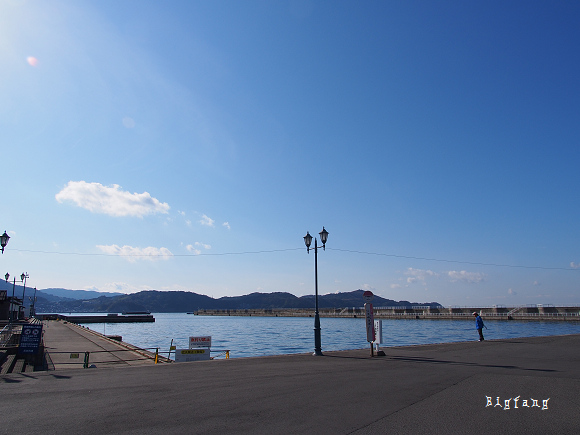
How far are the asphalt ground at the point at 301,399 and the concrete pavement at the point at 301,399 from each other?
2 cm

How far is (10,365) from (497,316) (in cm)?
10966

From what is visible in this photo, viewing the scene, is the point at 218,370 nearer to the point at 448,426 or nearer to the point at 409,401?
the point at 409,401

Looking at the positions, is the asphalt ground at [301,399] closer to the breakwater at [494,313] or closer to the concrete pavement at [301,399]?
the concrete pavement at [301,399]

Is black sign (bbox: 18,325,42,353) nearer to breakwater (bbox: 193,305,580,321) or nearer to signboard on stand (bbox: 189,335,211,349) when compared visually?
signboard on stand (bbox: 189,335,211,349)

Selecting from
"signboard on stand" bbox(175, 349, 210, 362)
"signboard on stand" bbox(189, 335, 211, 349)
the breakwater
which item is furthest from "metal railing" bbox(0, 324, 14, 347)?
the breakwater

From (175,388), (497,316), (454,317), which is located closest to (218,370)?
(175,388)

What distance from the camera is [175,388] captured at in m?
11.0

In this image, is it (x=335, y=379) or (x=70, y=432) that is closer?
(x=70, y=432)

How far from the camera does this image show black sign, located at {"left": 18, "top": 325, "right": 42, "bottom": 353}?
1786 centimetres

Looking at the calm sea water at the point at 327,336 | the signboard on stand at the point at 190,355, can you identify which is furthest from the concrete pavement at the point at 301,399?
the calm sea water at the point at 327,336

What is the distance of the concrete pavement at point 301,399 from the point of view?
7.26m

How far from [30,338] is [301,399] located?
51.0ft

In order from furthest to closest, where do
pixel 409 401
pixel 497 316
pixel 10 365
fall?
pixel 497 316
pixel 10 365
pixel 409 401

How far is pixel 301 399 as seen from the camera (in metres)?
9.34
